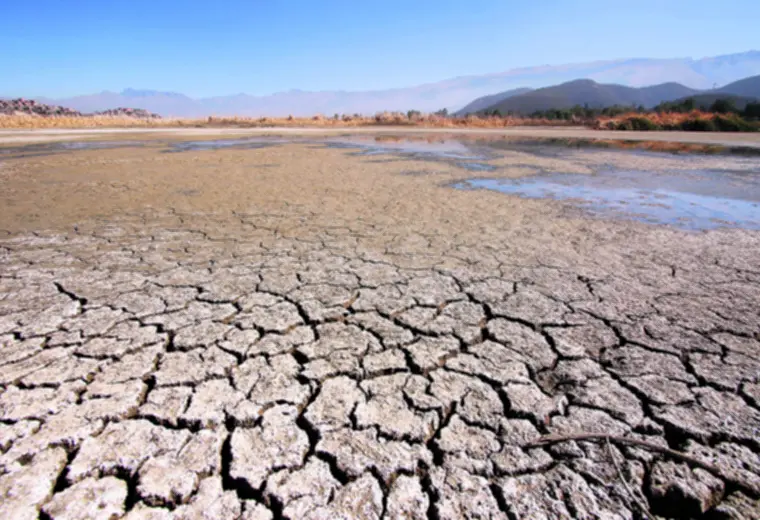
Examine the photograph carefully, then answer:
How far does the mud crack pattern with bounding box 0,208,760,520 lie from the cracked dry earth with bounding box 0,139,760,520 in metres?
0.01

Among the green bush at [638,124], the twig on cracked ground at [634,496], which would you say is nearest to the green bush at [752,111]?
the green bush at [638,124]

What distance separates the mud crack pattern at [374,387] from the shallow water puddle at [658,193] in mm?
1759

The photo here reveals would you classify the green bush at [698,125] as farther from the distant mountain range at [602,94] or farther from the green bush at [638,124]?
the distant mountain range at [602,94]

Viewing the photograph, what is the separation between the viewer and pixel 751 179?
25.2 ft

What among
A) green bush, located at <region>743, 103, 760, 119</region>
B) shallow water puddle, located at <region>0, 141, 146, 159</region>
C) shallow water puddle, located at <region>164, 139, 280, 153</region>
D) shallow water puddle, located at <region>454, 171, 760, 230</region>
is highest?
green bush, located at <region>743, 103, 760, 119</region>

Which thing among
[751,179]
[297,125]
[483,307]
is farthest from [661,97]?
[483,307]

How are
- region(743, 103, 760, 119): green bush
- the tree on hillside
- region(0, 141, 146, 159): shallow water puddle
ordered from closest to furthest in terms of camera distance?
region(0, 141, 146, 159): shallow water puddle
region(743, 103, 760, 119): green bush
the tree on hillside

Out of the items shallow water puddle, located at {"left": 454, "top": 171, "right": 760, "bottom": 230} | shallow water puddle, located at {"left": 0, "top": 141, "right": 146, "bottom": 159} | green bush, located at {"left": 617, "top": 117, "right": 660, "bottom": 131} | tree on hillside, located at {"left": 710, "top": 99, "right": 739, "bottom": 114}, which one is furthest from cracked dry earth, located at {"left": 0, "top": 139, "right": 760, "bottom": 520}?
tree on hillside, located at {"left": 710, "top": 99, "right": 739, "bottom": 114}

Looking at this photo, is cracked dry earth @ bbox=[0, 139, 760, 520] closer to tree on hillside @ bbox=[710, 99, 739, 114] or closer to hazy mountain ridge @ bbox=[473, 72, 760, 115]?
tree on hillside @ bbox=[710, 99, 739, 114]

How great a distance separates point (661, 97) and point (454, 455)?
14679cm

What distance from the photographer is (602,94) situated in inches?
4336

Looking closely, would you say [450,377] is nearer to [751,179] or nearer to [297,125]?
[751,179]

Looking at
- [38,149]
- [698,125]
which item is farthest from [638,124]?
[38,149]

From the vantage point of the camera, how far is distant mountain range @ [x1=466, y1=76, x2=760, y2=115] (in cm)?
9494
